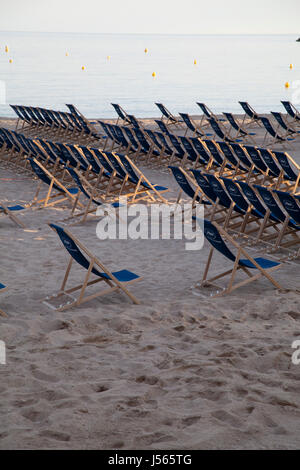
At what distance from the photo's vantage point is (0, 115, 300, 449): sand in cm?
282

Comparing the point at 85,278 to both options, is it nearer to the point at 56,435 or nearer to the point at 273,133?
the point at 56,435

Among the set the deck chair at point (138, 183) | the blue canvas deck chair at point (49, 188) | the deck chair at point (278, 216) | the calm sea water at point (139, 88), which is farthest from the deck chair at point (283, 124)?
the calm sea water at point (139, 88)

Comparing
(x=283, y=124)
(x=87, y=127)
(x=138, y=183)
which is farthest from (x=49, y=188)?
(x=283, y=124)

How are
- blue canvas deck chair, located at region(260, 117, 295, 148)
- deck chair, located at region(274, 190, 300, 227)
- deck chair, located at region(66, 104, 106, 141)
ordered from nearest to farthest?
deck chair, located at region(274, 190, 300, 227) → blue canvas deck chair, located at region(260, 117, 295, 148) → deck chair, located at region(66, 104, 106, 141)

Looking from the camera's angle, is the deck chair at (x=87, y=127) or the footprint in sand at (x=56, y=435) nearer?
the footprint in sand at (x=56, y=435)

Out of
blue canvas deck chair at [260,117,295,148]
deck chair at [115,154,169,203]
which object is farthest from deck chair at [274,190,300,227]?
blue canvas deck chair at [260,117,295,148]

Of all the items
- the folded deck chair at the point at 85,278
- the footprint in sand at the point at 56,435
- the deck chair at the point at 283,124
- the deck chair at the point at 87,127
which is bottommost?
the deck chair at the point at 87,127

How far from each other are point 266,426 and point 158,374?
0.83 meters

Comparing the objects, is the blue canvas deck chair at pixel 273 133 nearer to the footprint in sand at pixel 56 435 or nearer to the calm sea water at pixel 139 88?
the footprint in sand at pixel 56 435

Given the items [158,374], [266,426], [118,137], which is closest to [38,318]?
[158,374]

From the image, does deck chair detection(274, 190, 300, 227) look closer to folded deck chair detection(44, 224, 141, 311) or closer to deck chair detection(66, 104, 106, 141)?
folded deck chair detection(44, 224, 141, 311)

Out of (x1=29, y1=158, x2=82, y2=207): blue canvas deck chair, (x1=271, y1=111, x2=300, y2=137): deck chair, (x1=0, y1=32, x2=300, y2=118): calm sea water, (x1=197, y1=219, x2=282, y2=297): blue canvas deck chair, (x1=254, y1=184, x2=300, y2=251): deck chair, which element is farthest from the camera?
(x1=0, y1=32, x2=300, y2=118): calm sea water

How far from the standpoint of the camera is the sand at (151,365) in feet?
9.27

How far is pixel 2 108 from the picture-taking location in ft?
85.4
